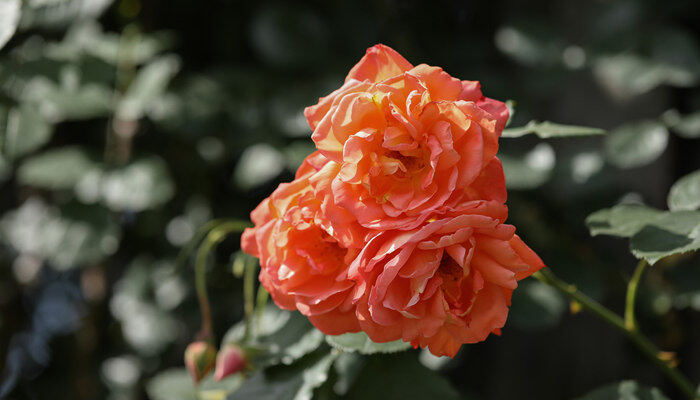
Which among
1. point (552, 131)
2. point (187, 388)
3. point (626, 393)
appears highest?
point (552, 131)

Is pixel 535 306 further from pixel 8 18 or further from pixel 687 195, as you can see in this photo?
pixel 8 18

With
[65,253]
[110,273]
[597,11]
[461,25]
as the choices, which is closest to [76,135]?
[110,273]

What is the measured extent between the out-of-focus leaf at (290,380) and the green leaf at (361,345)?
62mm

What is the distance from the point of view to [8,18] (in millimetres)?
646

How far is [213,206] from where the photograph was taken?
3.92 ft

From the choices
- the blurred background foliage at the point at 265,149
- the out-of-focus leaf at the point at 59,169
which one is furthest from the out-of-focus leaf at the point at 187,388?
the out-of-focus leaf at the point at 59,169

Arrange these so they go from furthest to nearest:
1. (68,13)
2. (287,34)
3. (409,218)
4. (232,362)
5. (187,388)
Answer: (287,34) → (68,13) → (187,388) → (232,362) → (409,218)

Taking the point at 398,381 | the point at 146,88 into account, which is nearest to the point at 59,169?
the point at 146,88

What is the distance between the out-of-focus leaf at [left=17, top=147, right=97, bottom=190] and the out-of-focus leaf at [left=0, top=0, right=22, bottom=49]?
38 cm

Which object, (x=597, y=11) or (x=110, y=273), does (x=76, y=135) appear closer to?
(x=110, y=273)

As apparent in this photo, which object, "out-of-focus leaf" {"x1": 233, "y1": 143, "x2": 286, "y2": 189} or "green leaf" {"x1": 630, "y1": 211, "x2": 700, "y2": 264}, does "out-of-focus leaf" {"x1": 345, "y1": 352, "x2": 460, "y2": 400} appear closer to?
"green leaf" {"x1": 630, "y1": 211, "x2": 700, "y2": 264}

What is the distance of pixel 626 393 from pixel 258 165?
60 cm

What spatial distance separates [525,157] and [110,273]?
0.95 metres

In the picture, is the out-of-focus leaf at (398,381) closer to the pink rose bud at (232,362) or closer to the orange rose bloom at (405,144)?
the pink rose bud at (232,362)
